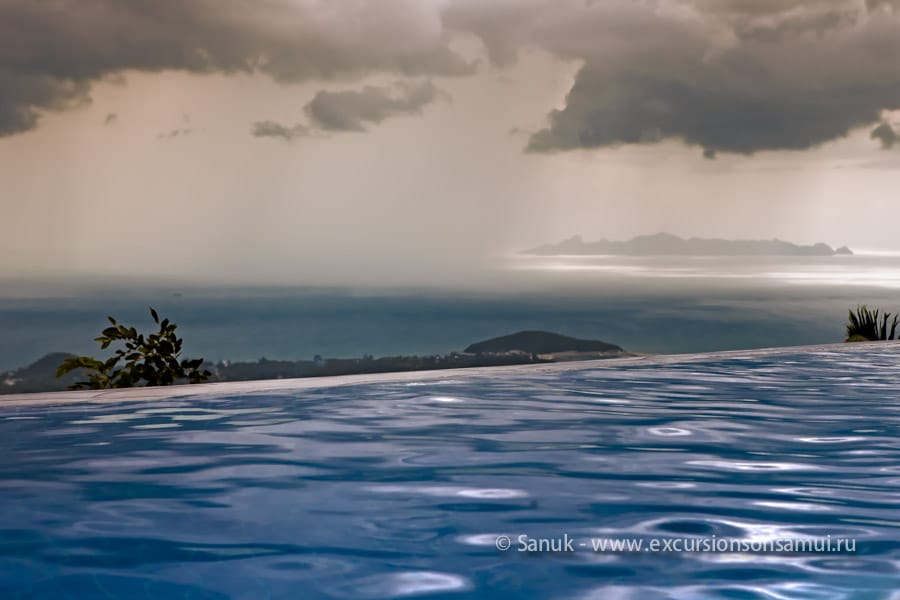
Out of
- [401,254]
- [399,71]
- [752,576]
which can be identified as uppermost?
[399,71]

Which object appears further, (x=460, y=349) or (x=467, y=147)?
(x=467, y=147)

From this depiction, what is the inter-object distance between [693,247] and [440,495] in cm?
2219

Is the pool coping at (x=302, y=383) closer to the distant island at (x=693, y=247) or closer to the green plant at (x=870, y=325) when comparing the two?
the green plant at (x=870, y=325)

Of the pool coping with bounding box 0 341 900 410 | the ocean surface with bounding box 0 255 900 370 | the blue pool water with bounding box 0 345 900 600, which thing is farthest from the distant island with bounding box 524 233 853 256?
the blue pool water with bounding box 0 345 900 600

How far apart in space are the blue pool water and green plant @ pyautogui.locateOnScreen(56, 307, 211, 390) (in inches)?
71.8

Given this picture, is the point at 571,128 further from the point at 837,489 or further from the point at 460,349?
the point at 837,489

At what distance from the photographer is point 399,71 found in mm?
21547

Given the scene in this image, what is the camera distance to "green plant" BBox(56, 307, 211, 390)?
688cm

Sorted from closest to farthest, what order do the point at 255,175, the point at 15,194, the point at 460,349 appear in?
the point at 460,349 < the point at 15,194 < the point at 255,175

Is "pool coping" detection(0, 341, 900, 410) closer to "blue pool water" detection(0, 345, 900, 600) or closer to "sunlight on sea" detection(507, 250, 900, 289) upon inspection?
"blue pool water" detection(0, 345, 900, 600)

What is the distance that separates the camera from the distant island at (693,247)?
76.1 ft

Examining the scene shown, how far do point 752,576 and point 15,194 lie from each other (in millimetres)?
18510

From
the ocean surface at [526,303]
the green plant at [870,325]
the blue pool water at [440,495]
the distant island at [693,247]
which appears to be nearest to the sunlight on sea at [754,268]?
the ocean surface at [526,303]

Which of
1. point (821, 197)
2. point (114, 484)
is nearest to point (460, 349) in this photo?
point (821, 197)
